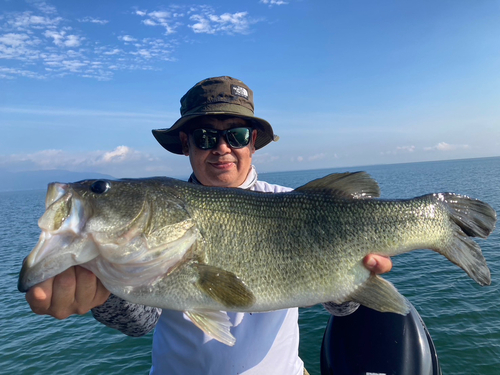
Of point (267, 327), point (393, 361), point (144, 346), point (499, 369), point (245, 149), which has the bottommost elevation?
point (144, 346)

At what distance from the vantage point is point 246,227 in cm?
268

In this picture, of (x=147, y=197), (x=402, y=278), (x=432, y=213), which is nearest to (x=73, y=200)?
(x=147, y=197)

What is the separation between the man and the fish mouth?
0.60ft

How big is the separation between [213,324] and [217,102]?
259cm

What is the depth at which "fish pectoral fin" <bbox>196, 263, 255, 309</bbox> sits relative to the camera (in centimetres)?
249

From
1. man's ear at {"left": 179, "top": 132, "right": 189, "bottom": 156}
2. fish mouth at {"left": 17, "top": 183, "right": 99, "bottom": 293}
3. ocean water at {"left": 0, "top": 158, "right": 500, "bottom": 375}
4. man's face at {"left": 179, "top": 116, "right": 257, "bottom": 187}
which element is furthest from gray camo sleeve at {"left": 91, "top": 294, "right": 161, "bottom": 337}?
ocean water at {"left": 0, "top": 158, "right": 500, "bottom": 375}

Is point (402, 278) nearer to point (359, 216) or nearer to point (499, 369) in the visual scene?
point (499, 369)

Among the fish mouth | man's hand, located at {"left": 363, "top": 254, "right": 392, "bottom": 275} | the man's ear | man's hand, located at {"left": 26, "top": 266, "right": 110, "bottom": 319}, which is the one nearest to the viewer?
the fish mouth

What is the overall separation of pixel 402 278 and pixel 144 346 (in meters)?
9.82

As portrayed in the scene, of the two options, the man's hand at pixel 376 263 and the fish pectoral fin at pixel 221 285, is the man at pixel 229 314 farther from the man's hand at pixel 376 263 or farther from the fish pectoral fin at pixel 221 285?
the fish pectoral fin at pixel 221 285

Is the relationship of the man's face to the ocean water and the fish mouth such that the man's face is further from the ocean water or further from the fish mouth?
the ocean water

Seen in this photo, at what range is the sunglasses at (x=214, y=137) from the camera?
402cm

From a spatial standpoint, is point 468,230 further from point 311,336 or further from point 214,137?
point 311,336

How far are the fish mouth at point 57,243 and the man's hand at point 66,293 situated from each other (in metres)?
0.12
